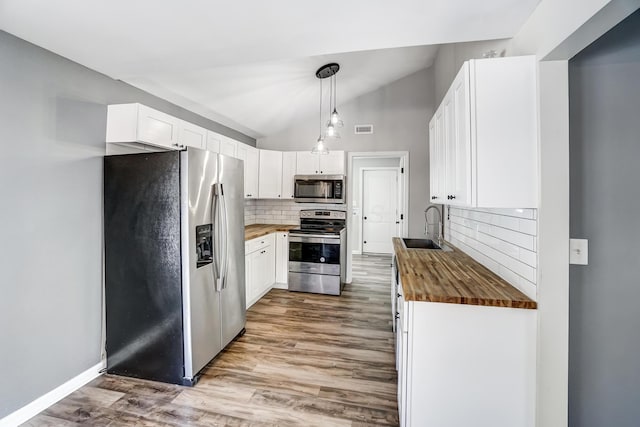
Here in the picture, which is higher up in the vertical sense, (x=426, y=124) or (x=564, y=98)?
(x=426, y=124)

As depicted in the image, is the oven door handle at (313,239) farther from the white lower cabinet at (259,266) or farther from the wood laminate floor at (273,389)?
the wood laminate floor at (273,389)

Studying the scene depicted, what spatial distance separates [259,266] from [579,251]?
3.27m

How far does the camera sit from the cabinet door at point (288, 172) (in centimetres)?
460

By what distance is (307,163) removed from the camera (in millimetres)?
4555

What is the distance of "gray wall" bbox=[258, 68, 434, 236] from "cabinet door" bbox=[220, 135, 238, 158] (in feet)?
5.14

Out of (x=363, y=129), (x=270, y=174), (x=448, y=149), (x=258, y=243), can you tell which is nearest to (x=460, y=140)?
(x=448, y=149)

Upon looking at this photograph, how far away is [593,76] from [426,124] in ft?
10.1

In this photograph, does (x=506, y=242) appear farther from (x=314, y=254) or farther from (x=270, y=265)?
(x=270, y=265)

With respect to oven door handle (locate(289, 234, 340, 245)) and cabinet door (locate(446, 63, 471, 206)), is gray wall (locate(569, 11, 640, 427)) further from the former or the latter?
oven door handle (locate(289, 234, 340, 245))

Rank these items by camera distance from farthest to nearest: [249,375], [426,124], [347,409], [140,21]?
[426,124] → [249,375] → [347,409] → [140,21]

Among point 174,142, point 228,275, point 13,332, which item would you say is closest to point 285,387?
point 228,275

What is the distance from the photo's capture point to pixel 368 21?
160 centimetres

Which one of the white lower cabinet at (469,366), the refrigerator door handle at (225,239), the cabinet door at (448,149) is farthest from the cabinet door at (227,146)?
the white lower cabinet at (469,366)

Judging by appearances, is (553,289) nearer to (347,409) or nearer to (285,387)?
(347,409)
